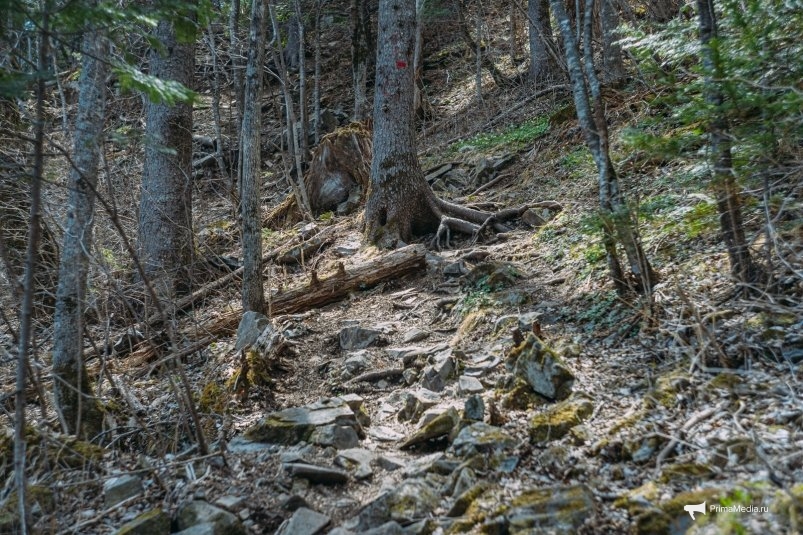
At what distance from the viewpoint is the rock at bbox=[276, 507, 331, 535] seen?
3.27 meters

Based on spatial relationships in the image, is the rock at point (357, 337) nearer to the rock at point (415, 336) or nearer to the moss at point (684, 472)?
the rock at point (415, 336)

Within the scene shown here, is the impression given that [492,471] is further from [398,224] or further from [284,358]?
[398,224]

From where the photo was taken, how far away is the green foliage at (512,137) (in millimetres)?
11016

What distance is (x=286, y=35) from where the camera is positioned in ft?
→ 66.9

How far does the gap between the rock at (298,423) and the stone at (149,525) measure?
1.08 m

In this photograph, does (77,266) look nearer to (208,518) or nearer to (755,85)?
(208,518)

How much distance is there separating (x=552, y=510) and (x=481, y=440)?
0.91m

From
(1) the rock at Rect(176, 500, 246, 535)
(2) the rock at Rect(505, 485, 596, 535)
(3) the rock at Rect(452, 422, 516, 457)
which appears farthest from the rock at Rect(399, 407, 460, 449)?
(1) the rock at Rect(176, 500, 246, 535)

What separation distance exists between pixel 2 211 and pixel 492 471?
723 cm

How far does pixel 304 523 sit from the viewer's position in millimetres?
3312

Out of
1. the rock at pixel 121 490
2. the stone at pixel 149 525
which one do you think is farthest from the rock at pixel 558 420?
the rock at pixel 121 490

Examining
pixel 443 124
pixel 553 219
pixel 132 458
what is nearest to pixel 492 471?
pixel 132 458

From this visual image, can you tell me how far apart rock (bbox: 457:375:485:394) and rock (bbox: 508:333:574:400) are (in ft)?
1.18

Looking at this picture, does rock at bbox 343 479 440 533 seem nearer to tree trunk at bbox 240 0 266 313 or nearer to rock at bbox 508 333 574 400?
rock at bbox 508 333 574 400
